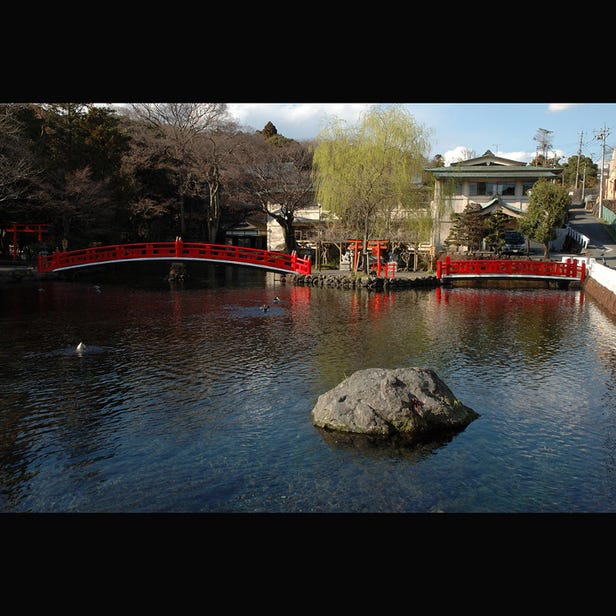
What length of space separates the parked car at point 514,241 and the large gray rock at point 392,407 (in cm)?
3037

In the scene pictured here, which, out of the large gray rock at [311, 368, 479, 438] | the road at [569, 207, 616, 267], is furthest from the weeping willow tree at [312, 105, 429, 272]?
the large gray rock at [311, 368, 479, 438]

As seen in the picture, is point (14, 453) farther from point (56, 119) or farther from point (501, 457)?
point (56, 119)

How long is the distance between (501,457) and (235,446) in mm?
3825

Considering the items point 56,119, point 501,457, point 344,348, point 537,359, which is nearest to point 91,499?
point 501,457

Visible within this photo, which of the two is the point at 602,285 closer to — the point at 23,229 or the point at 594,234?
the point at 594,234

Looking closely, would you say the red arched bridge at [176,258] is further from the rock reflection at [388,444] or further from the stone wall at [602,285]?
the rock reflection at [388,444]

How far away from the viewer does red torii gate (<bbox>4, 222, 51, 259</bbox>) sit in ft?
106

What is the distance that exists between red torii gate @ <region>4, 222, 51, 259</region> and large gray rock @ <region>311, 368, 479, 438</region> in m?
27.8

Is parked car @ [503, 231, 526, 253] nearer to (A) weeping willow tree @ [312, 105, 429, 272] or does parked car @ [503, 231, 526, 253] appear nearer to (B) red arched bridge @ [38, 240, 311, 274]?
(A) weeping willow tree @ [312, 105, 429, 272]

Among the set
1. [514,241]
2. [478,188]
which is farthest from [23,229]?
[514,241]

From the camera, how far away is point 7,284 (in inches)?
1105

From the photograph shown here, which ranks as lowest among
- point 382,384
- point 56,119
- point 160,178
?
point 382,384

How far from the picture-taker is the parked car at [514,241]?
124ft

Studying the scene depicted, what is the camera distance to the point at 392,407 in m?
9.06
